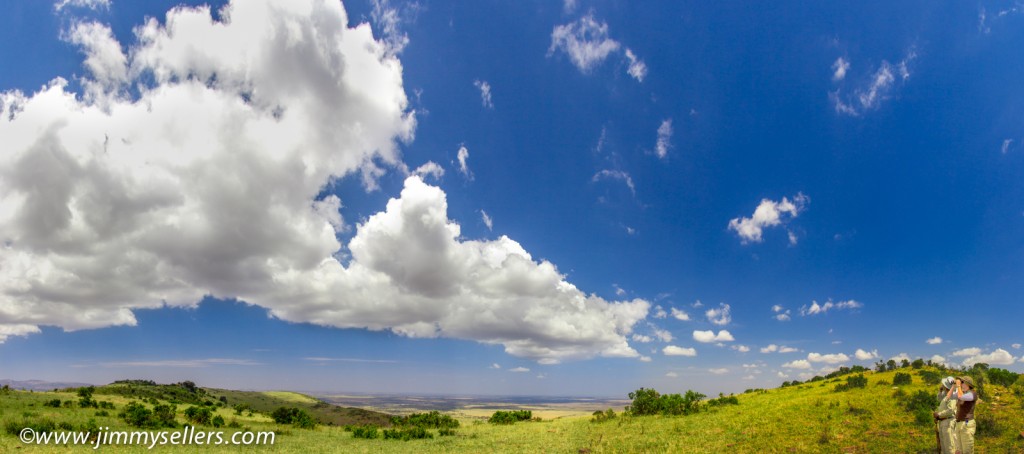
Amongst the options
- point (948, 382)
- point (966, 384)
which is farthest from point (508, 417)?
point (966, 384)

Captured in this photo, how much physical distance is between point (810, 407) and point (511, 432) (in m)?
23.0

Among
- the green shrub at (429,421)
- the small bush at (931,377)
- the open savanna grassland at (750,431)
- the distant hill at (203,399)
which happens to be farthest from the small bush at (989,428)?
the distant hill at (203,399)

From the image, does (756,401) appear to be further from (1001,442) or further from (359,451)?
(359,451)

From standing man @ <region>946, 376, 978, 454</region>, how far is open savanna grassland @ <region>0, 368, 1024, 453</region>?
185 inches

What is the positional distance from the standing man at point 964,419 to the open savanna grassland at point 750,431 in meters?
4.71

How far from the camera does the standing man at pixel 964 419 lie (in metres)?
16.3

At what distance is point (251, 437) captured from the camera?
3197cm

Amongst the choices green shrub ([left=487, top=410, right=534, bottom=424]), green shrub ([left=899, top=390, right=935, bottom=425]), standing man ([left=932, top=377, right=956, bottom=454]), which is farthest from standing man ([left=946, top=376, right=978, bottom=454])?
green shrub ([left=487, top=410, right=534, bottom=424])

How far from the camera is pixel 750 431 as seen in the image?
91.9ft

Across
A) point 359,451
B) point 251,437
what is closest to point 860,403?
point 359,451

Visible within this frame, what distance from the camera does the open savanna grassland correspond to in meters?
22.9

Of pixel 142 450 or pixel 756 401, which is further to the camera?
pixel 756 401

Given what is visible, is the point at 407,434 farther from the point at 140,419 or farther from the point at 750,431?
the point at 750,431

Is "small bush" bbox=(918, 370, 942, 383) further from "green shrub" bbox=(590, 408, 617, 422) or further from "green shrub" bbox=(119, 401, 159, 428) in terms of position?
"green shrub" bbox=(119, 401, 159, 428)
